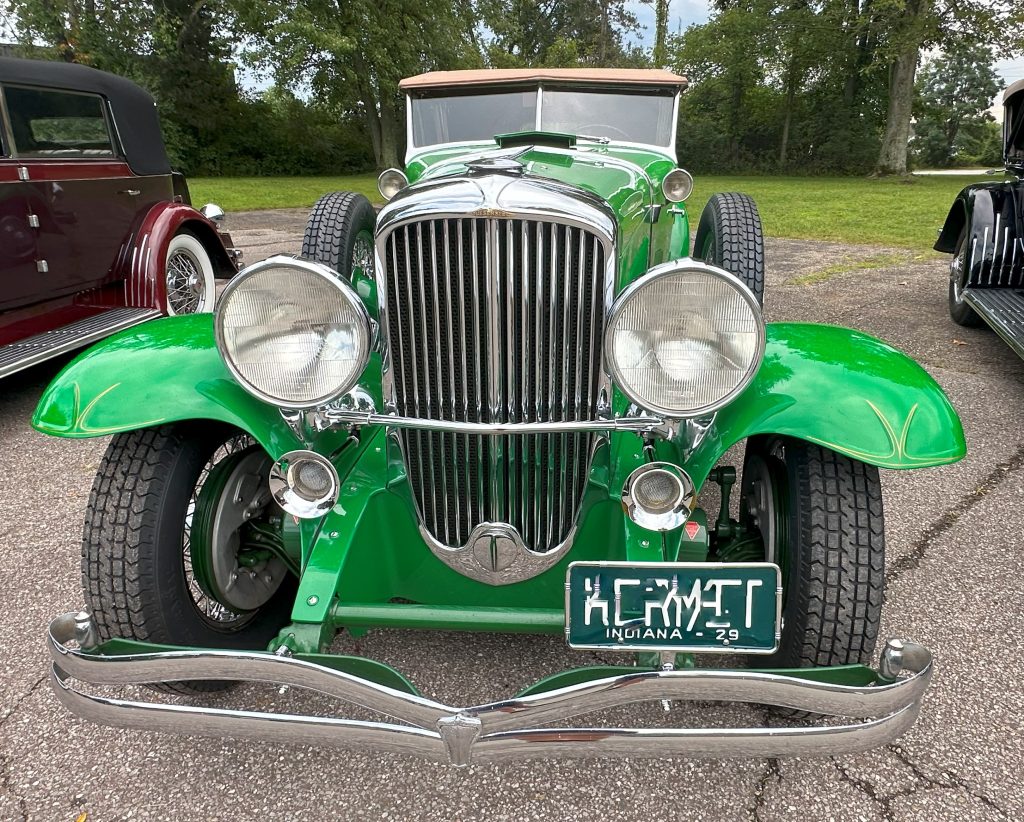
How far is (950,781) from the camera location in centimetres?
169

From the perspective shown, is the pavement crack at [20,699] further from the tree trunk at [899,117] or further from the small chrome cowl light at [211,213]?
the tree trunk at [899,117]

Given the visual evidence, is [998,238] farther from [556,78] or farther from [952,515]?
[556,78]

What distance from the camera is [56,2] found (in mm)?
22344

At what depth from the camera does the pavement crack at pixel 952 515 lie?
101 inches

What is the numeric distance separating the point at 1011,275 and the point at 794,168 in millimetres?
23528

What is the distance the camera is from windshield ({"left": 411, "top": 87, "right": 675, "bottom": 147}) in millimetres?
3258

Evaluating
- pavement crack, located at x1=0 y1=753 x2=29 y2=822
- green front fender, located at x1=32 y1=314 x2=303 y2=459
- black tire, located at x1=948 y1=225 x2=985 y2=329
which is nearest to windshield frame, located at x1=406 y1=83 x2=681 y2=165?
green front fender, located at x1=32 y1=314 x2=303 y2=459

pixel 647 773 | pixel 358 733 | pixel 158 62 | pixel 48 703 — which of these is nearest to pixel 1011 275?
pixel 647 773

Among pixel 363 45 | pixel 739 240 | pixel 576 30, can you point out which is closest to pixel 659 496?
pixel 739 240

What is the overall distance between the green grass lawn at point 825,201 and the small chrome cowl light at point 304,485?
30.0 ft

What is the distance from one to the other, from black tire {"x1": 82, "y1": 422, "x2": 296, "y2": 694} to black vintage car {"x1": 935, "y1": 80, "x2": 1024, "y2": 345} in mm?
4798

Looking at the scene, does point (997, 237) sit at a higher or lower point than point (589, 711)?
higher

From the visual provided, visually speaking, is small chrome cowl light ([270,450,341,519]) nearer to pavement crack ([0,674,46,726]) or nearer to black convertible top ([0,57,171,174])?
pavement crack ([0,674,46,726])

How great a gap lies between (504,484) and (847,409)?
83 centimetres
